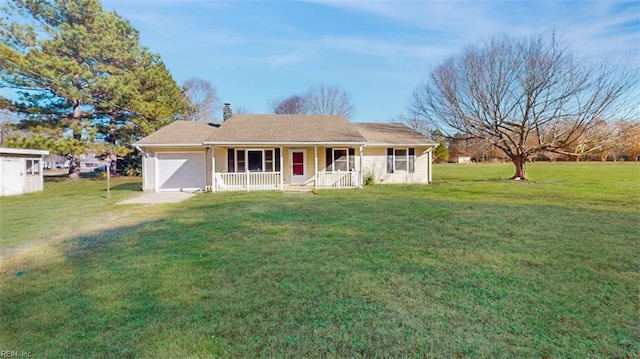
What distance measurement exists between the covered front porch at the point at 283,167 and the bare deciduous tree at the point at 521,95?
26.0ft

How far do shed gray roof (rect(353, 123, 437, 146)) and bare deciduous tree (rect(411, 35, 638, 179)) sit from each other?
10.2 ft

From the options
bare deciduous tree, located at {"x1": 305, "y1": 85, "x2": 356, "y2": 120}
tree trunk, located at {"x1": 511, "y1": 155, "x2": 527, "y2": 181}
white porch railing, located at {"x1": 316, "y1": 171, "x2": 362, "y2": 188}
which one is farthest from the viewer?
bare deciduous tree, located at {"x1": 305, "y1": 85, "x2": 356, "y2": 120}

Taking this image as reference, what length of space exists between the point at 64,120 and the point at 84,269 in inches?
856

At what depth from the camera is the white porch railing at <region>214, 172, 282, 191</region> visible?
14.9 metres

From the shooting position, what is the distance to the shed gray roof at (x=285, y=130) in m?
15.0

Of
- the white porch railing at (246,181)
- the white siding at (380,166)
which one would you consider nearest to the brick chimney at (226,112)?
the white porch railing at (246,181)

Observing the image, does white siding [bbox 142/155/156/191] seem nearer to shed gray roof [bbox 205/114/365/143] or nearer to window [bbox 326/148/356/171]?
shed gray roof [bbox 205/114/365/143]

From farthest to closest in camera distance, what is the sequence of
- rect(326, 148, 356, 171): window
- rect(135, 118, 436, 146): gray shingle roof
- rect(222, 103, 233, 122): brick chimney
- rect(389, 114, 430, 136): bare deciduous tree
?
rect(389, 114, 430, 136): bare deciduous tree < rect(222, 103, 233, 122): brick chimney < rect(326, 148, 356, 171): window < rect(135, 118, 436, 146): gray shingle roof

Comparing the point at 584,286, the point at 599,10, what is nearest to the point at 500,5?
the point at 599,10

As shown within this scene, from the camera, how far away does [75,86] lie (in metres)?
20.4

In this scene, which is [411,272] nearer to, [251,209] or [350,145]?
[251,209]

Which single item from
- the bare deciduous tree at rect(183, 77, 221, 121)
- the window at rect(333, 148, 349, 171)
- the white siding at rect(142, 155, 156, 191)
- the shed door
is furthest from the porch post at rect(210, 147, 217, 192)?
the bare deciduous tree at rect(183, 77, 221, 121)

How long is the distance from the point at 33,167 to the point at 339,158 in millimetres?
15619

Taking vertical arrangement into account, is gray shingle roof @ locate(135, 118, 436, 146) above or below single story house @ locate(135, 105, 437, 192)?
above
